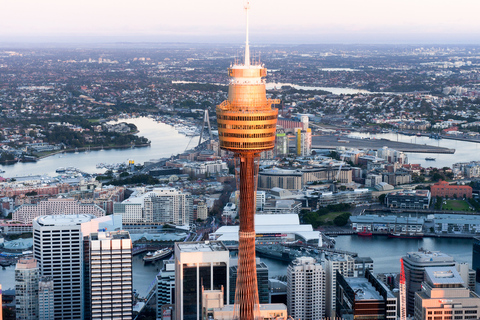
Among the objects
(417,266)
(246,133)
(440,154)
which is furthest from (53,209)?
(440,154)

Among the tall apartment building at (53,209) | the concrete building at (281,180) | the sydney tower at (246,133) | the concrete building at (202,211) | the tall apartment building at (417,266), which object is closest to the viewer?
the sydney tower at (246,133)

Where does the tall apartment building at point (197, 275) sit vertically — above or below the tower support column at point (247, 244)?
below

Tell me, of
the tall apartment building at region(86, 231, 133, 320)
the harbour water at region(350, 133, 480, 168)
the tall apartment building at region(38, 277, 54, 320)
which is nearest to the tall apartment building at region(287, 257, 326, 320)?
the tall apartment building at region(86, 231, 133, 320)

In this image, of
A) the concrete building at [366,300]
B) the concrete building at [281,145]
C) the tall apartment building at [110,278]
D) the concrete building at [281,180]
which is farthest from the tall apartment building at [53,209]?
the concrete building at [281,145]

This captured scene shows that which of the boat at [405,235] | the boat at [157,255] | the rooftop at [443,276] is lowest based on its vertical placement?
the boat at [405,235]

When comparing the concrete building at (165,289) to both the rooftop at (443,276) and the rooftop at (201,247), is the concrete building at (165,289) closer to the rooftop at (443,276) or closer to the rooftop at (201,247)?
the rooftop at (201,247)

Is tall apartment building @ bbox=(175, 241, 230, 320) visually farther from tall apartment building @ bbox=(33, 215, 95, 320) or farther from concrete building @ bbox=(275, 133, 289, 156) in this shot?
concrete building @ bbox=(275, 133, 289, 156)

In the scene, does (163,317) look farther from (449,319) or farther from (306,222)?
(306,222)

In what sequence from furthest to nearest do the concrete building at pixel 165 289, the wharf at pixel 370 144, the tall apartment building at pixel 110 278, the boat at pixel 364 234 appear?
the wharf at pixel 370 144 < the boat at pixel 364 234 < the concrete building at pixel 165 289 < the tall apartment building at pixel 110 278
